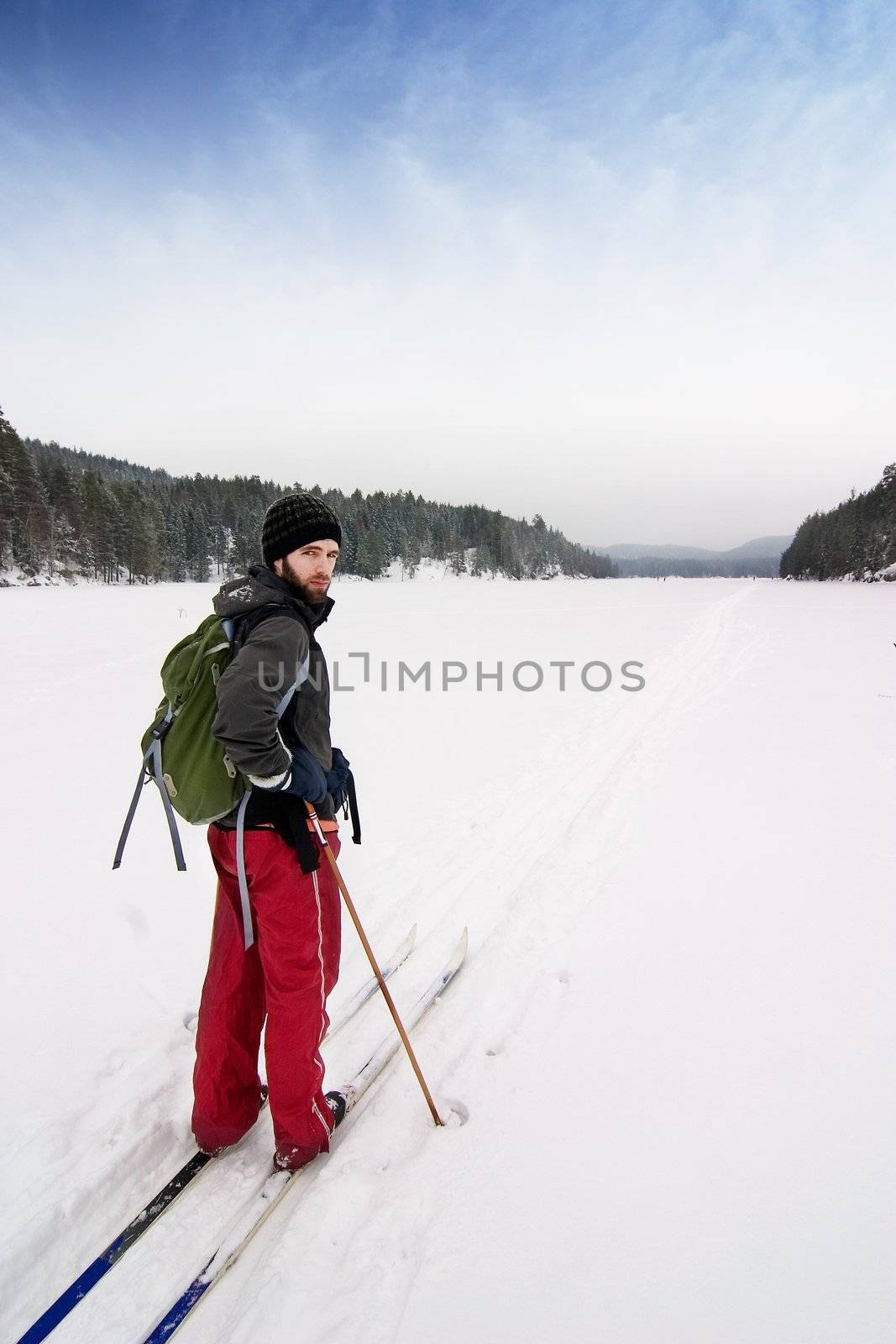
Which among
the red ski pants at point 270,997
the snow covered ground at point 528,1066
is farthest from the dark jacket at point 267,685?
the snow covered ground at point 528,1066

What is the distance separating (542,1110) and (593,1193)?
37cm

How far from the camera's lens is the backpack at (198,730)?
1.81m

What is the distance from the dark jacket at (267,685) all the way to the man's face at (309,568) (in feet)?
0.13

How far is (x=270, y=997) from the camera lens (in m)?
2.01

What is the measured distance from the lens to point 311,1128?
6.84 feet

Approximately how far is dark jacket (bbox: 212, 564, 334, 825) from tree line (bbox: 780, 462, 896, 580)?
239 feet

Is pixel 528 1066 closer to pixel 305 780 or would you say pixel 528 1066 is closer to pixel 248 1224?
pixel 248 1224

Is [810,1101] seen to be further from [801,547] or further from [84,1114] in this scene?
Answer: [801,547]

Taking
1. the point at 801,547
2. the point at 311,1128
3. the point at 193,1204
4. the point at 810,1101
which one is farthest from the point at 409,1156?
the point at 801,547

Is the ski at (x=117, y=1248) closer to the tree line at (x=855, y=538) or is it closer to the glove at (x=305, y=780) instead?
the glove at (x=305, y=780)

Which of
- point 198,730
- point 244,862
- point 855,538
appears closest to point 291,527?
point 198,730

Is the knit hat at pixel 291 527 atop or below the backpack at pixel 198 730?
atop

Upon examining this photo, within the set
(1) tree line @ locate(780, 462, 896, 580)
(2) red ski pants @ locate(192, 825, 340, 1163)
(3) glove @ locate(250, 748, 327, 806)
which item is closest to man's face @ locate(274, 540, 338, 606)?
(3) glove @ locate(250, 748, 327, 806)

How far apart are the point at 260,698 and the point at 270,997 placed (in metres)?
1.15
